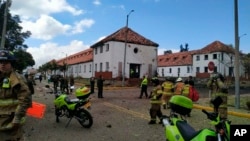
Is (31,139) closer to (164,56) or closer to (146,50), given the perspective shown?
(146,50)

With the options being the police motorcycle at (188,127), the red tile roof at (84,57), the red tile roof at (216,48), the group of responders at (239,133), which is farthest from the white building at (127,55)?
the group of responders at (239,133)

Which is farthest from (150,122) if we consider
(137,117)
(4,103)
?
(4,103)

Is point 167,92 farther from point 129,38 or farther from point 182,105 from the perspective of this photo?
point 129,38

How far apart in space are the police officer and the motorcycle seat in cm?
249

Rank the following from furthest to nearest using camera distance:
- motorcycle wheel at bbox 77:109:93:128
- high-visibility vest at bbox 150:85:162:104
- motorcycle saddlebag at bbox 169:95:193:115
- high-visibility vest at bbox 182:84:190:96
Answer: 1. high-visibility vest at bbox 182:84:190:96
2. high-visibility vest at bbox 150:85:162:104
3. motorcycle wheel at bbox 77:109:93:128
4. motorcycle saddlebag at bbox 169:95:193:115

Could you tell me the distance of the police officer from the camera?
495 centimetres

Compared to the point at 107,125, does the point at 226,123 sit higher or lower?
higher

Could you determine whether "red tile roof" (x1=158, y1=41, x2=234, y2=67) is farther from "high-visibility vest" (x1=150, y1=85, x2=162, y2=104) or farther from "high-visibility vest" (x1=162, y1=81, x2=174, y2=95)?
"high-visibility vest" (x1=150, y1=85, x2=162, y2=104)

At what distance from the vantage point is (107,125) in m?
11.6

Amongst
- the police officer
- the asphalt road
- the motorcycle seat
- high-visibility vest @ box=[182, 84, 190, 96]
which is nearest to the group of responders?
the motorcycle seat

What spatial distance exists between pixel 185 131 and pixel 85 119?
650 cm

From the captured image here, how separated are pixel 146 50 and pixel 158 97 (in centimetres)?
3657

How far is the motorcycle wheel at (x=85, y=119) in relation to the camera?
36.6 feet

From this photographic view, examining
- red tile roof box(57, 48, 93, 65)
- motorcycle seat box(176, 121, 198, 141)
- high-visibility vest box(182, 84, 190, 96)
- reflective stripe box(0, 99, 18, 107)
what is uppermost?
red tile roof box(57, 48, 93, 65)
